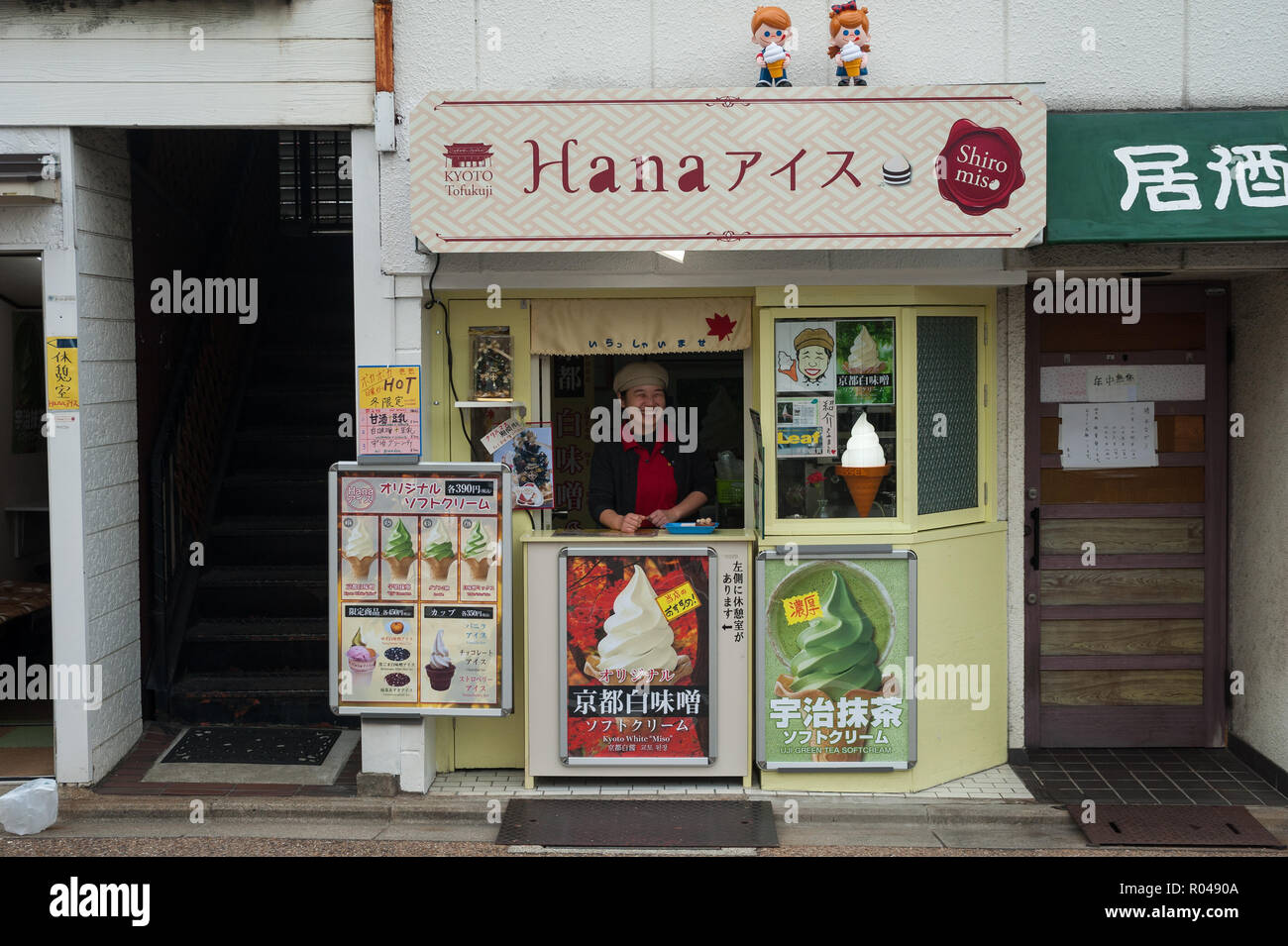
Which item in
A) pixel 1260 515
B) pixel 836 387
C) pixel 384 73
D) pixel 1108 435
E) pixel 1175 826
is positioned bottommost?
pixel 1175 826

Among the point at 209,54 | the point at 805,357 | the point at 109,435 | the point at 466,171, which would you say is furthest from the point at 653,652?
the point at 209,54

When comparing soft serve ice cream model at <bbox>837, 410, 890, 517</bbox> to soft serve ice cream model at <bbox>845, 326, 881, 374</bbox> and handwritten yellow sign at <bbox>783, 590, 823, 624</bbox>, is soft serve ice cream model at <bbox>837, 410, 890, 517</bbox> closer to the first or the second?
soft serve ice cream model at <bbox>845, 326, 881, 374</bbox>

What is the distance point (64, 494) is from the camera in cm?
654

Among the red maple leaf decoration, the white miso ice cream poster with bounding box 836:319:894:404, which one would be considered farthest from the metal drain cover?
the red maple leaf decoration

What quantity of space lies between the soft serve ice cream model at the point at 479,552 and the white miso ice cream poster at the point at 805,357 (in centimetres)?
184

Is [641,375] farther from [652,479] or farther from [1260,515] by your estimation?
[1260,515]

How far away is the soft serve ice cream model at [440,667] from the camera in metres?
6.47

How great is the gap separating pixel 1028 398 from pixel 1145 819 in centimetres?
254

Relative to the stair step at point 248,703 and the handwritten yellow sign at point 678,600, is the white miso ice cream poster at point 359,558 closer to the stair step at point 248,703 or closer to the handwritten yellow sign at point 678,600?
the stair step at point 248,703

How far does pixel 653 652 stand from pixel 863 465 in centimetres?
158

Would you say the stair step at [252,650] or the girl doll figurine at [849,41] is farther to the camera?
the stair step at [252,650]

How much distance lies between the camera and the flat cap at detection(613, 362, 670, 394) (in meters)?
6.93

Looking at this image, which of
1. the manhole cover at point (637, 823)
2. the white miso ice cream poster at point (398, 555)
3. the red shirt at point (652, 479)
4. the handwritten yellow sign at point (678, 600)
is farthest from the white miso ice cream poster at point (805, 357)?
the manhole cover at point (637, 823)

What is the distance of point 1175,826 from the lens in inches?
241
